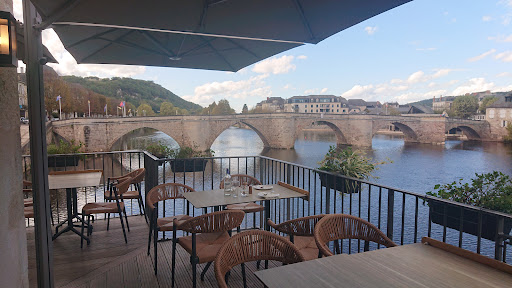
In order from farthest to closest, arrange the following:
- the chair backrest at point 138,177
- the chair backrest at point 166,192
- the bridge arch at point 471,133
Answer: the bridge arch at point 471,133 < the chair backrest at point 138,177 < the chair backrest at point 166,192

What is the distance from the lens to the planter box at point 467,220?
2.22 meters

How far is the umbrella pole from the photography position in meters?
1.72

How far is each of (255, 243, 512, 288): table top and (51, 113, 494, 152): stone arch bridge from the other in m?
23.2

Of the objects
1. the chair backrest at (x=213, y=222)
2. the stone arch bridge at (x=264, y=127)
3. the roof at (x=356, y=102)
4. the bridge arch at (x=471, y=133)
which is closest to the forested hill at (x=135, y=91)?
the roof at (x=356, y=102)

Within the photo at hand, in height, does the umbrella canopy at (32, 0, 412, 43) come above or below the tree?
below

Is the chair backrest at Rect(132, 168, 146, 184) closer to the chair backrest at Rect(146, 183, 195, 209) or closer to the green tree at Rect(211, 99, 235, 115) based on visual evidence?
the chair backrest at Rect(146, 183, 195, 209)

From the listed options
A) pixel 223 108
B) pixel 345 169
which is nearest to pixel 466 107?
pixel 223 108

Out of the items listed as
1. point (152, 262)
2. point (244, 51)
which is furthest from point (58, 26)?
point (152, 262)

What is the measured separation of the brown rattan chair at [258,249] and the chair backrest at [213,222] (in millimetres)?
526

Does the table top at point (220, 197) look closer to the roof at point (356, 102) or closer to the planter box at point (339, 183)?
Answer: the planter box at point (339, 183)

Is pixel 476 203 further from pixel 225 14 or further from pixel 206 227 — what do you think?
pixel 225 14

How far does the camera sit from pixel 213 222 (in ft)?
7.23

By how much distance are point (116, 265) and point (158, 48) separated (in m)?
2.04

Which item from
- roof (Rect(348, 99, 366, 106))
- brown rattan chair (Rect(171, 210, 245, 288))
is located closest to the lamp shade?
brown rattan chair (Rect(171, 210, 245, 288))
